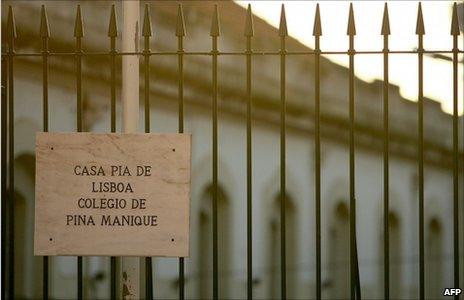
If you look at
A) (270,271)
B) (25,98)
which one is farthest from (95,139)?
(270,271)

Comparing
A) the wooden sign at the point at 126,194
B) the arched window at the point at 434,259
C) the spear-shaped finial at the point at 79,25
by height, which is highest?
the spear-shaped finial at the point at 79,25

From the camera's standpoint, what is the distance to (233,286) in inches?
232

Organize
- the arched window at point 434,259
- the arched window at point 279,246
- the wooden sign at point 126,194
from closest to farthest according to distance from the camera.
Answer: the wooden sign at point 126,194
the arched window at point 279,246
the arched window at point 434,259

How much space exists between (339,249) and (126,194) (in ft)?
6.85

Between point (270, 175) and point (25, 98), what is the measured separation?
1788mm

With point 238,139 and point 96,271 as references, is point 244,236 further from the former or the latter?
point 96,271

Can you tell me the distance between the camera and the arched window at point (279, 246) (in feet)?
19.2

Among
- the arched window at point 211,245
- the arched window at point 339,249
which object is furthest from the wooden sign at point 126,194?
the arched window at point 339,249

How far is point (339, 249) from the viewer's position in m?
5.94

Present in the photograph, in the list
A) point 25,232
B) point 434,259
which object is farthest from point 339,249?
point 25,232

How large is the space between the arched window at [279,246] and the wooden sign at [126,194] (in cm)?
157

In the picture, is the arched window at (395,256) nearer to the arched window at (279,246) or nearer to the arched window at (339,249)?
the arched window at (339,249)

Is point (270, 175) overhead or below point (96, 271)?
overhead

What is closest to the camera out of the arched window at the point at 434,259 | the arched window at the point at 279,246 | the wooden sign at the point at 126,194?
the wooden sign at the point at 126,194
